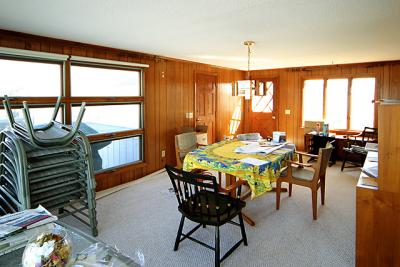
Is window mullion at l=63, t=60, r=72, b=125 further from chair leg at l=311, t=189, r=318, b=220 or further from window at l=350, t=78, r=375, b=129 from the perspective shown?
window at l=350, t=78, r=375, b=129

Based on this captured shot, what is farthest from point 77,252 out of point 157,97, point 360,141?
point 360,141

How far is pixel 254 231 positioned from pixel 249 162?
0.72 metres

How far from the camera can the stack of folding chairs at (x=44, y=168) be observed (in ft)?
7.66

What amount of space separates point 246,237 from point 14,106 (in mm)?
2901

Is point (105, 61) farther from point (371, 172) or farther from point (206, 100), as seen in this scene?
point (371, 172)

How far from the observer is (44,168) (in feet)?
8.21

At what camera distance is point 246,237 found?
9.04ft

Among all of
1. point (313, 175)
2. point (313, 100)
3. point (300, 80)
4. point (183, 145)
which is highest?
point (300, 80)

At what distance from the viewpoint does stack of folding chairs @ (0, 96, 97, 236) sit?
7.66 ft

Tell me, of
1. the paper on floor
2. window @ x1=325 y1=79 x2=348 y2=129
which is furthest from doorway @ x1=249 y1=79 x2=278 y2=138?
the paper on floor

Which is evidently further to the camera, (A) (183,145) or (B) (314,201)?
(A) (183,145)

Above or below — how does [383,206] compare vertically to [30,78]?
below

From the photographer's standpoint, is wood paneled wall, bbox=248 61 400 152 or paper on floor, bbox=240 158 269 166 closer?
paper on floor, bbox=240 158 269 166

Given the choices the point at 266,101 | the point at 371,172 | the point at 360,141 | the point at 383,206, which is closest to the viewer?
the point at 383,206
